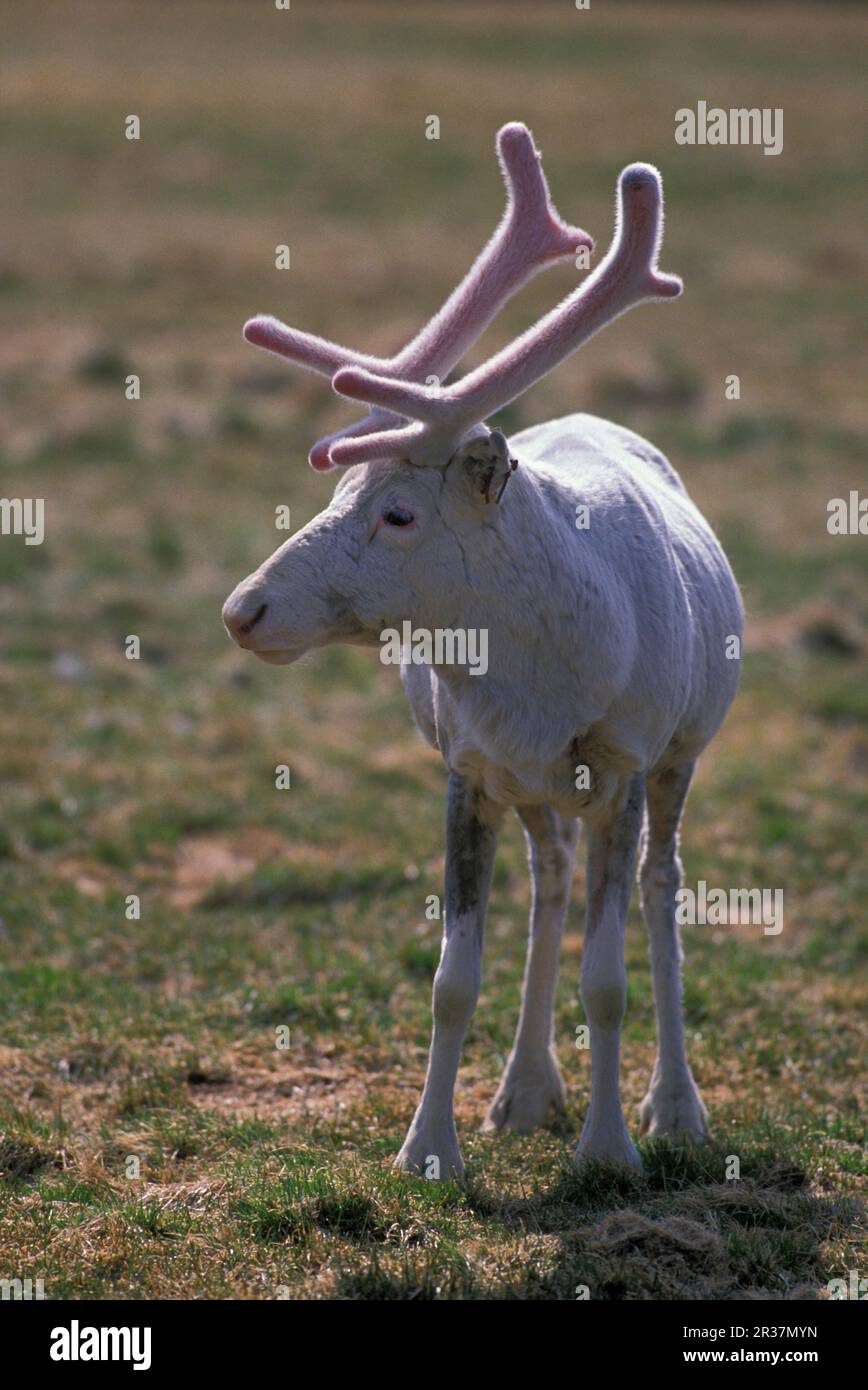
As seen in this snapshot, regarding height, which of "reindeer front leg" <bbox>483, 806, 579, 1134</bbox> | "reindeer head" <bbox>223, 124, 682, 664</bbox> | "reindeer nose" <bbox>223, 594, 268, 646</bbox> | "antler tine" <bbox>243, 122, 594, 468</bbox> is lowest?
"reindeer front leg" <bbox>483, 806, 579, 1134</bbox>

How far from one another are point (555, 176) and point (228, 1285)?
986 inches

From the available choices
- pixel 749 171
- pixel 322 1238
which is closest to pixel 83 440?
pixel 322 1238

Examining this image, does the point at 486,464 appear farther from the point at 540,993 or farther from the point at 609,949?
the point at 540,993

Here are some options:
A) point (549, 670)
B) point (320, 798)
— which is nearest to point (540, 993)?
point (549, 670)

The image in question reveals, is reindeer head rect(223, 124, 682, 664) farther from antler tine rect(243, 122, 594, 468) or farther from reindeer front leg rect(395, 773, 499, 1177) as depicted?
reindeer front leg rect(395, 773, 499, 1177)

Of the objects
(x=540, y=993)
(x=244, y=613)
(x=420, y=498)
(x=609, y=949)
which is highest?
(x=420, y=498)

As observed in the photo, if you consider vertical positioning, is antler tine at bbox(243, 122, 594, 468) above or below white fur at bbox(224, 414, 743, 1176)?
above

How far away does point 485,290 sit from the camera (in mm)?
5676

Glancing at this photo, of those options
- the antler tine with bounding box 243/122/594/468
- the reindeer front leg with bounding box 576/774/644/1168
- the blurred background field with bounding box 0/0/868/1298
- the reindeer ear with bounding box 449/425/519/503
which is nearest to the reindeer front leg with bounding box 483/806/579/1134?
the blurred background field with bounding box 0/0/868/1298

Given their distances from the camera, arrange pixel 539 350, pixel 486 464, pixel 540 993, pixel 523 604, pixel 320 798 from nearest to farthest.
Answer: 1. pixel 486 464
2. pixel 539 350
3. pixel 523 604
4. pixel 540 993
5. pixel 320 798

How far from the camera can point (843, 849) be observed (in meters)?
9.37

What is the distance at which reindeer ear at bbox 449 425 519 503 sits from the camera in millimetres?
5160

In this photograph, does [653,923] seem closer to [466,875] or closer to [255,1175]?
[466,875]

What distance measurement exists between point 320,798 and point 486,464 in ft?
16.3
